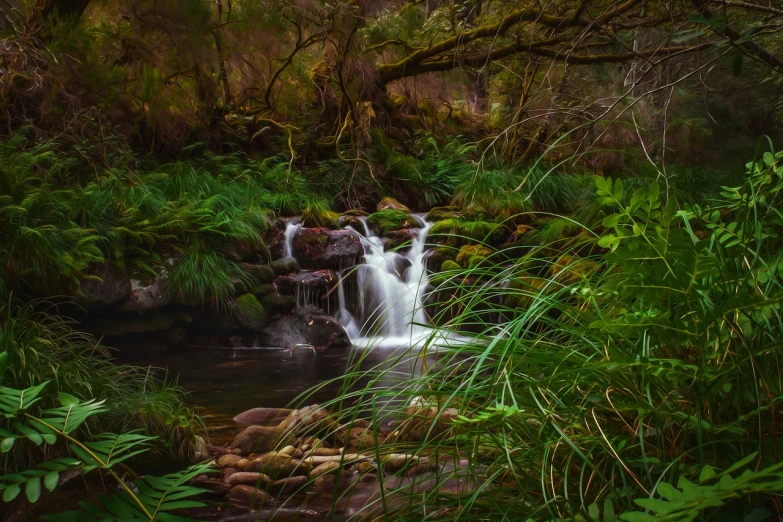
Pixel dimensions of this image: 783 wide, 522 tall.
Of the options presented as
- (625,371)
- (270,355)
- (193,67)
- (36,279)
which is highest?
(193,67)

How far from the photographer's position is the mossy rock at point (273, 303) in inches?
311

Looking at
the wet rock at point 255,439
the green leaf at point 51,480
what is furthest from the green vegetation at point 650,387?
the wet rock at point 255,439

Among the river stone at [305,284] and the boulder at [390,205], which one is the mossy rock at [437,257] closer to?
the river stone at [305,284]

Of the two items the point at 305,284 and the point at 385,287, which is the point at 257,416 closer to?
the point at 305,284

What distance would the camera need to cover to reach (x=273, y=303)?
791 centimetres

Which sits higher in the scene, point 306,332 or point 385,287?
point 385,287

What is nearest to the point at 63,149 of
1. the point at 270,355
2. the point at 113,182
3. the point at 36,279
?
the point at 113,182

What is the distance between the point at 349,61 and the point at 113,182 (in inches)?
170

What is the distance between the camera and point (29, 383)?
10.6 ft

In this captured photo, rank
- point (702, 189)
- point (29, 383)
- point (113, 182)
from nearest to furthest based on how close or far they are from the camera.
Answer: point (29, 383)
point (113, 182)
point (702, 189)

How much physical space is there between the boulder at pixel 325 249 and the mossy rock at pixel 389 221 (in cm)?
51

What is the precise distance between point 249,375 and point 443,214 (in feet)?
14.3

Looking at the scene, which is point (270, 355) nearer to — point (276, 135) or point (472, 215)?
point (472, 215)

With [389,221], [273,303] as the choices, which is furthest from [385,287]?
[273,303]
